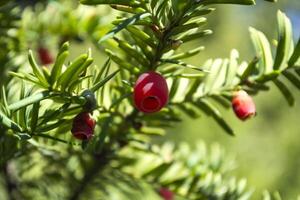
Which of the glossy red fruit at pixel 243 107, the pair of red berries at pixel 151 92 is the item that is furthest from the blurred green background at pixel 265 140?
the pair of red berries at pixel 151 92

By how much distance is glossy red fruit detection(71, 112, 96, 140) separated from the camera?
0.58 metres

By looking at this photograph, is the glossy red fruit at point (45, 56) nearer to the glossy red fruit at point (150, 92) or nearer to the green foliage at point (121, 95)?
the green foliage at point (121, 95)

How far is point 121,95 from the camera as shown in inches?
31.1

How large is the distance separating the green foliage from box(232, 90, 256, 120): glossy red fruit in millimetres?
51

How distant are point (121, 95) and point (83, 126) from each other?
0.71 ft

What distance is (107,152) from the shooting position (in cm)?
91

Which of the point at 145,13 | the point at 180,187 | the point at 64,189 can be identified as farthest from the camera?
the point at 64,189

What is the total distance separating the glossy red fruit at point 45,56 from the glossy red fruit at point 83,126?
584 millimetres

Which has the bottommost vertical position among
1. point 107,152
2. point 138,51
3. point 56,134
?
point 107,152

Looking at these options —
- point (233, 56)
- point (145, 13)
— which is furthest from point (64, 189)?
point (145, 13)

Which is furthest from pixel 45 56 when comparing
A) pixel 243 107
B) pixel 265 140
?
pixel 265 140

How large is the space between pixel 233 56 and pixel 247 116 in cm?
11

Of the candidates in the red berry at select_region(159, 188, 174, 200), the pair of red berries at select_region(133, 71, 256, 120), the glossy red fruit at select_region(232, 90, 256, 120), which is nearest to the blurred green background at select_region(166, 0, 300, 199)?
the red berry at select_region(159, 188, 174, 200)

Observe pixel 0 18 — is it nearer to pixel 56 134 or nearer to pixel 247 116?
pixel 56 134
